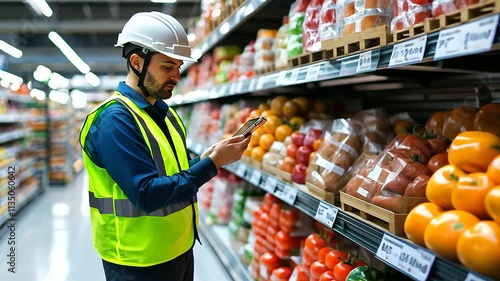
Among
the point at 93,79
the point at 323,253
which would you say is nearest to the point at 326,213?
the point at 323,253

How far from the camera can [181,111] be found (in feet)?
26.6

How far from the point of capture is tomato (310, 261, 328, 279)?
2.22 metres

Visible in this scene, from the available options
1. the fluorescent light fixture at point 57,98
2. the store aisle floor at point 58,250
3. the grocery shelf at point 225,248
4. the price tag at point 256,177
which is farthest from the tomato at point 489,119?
the fluorescent light fixture at point 57,98

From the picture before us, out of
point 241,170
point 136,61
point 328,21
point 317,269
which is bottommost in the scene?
point 317,269

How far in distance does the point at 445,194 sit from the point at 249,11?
2.04m

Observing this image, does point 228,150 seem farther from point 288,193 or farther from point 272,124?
point 272,124

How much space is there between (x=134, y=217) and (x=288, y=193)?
86 centimetres

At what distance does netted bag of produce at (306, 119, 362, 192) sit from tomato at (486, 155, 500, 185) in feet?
3.08

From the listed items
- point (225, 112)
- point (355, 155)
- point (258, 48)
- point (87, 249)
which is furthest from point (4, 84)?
point (355, 155)

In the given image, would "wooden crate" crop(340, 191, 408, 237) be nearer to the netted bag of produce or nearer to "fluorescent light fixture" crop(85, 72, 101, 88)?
the netted bag of produce

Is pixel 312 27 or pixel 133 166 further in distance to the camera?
pixel 312 27

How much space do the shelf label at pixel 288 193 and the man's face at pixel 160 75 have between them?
2.63 feet

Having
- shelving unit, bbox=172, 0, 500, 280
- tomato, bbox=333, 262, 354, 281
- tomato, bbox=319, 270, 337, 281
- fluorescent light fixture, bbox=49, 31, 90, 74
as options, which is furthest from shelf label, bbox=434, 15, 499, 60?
fluorescent light fixture, bbox=49, 31, 90, 74

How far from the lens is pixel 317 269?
224cm
